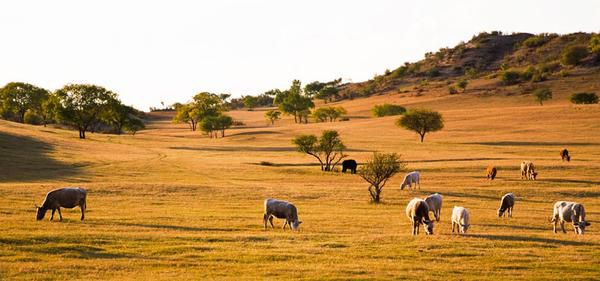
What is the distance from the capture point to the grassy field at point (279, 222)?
66.4 feet

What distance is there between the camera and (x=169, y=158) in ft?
248

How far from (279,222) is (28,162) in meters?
38.1

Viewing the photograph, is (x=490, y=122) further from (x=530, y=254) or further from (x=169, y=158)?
(x=530, y=254)

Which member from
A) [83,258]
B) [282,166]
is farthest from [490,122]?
[83,258]

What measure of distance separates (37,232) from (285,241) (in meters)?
9.19

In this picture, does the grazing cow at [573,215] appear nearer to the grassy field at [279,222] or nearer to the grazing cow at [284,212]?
the grassy field at [279,222]

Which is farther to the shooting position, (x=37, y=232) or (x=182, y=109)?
(x=182, y=109)

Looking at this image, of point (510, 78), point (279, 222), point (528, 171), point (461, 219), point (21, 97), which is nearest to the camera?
point (461, 219)

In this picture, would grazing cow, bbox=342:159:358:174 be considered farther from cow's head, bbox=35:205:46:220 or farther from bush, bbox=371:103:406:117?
bush, bbox=371:103:406:117

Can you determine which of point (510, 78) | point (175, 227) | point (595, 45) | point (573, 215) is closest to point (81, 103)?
point (175, 227)

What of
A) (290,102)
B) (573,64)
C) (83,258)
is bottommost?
(83,258)

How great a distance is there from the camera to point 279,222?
107 ft

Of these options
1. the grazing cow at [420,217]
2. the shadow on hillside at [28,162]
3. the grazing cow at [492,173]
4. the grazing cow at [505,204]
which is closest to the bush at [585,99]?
the grazing cow at [492,173]

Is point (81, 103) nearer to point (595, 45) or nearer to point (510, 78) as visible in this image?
point (510, 78)
